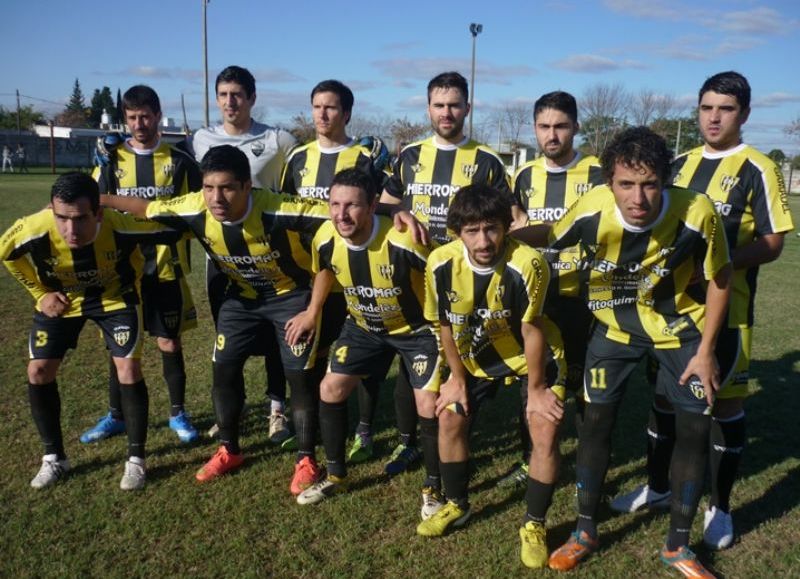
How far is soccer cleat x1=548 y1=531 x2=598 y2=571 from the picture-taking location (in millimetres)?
3148

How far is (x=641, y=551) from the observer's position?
334 centimetres

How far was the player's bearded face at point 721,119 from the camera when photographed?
11.0ft

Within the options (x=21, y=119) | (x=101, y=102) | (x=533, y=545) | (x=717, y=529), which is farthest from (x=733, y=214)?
(x=101, y=102)

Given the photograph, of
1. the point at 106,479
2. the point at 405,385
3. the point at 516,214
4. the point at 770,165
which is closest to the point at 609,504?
the point at 405,385

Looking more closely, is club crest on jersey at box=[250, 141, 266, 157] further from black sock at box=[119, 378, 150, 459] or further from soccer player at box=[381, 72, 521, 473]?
black sock at box=[119, 378, 150, 459]

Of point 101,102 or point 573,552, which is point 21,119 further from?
point 573,552

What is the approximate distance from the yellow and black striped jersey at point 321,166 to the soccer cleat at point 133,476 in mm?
2013

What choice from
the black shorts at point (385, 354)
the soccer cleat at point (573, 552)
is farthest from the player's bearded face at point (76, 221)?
the soccer cleat at point (573, 552)

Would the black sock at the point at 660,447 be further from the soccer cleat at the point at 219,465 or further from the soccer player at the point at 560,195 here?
the soccer cleat at the point at 219,465

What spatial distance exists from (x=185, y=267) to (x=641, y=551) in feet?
12.1

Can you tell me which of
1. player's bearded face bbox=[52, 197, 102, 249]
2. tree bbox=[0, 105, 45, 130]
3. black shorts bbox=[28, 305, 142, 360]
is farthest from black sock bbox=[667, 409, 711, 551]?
tree bbox=[0, 105, 45, 130]

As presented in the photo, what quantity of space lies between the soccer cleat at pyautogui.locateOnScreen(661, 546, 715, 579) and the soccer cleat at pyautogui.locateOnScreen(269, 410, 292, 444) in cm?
259

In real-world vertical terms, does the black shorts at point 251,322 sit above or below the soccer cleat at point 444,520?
above

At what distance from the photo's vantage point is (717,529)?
3400mm
